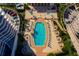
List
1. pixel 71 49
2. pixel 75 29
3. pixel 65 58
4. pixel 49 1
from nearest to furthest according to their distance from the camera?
1. pixel 65 58
2. pixel 71 49
3. pixel 75 29
4. pixel 49 1

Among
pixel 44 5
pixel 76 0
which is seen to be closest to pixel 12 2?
pixel 44 5

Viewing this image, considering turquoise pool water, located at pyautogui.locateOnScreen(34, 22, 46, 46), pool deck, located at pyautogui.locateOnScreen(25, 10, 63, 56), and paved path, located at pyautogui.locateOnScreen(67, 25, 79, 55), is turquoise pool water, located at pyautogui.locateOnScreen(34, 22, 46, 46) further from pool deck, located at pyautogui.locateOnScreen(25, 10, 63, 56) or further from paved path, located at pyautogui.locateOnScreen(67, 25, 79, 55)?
paved path, located at pyautogui.locateOnScreen(67, 25, 79, 55)

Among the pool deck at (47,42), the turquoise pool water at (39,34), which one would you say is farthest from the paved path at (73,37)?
the turquoise pool water at (39,34)

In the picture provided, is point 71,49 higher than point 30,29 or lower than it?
lower

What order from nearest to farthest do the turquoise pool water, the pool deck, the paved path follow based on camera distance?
the pool deck < the paved path < the turquoise pool water

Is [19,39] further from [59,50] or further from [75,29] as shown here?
[75,29]

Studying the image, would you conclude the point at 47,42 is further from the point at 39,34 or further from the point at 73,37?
the point at 73,37

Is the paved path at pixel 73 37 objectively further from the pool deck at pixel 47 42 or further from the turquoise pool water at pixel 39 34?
the turquoise pool water at pixel 39 34

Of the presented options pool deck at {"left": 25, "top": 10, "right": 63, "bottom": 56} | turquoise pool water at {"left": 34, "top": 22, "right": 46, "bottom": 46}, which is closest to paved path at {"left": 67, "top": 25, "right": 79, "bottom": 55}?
pool deck at {"left": 25, "top": 10, "right": 63, "bottom": 56}

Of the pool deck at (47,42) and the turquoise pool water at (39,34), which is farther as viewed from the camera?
the turquoise pool water at (39,34)
